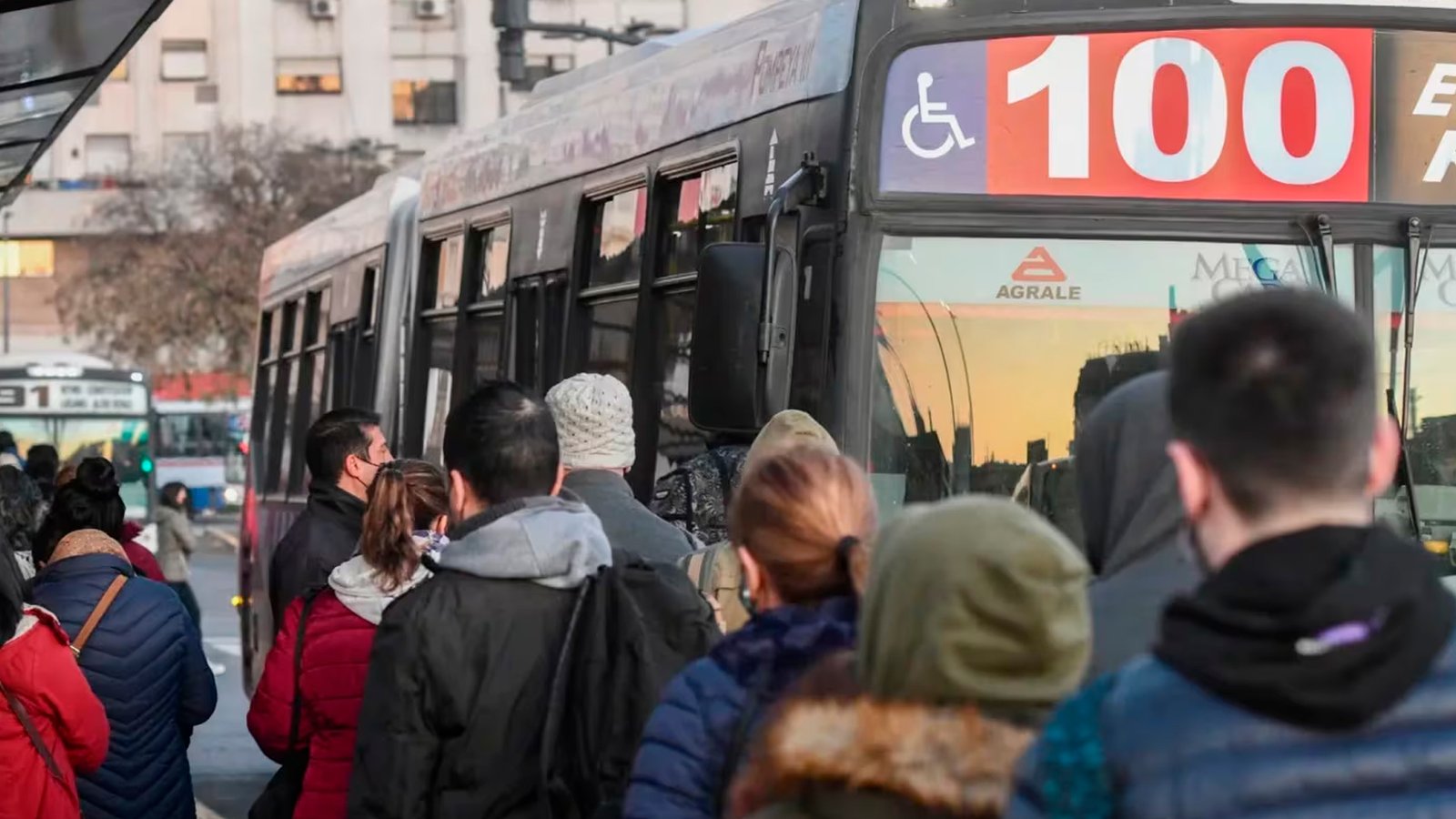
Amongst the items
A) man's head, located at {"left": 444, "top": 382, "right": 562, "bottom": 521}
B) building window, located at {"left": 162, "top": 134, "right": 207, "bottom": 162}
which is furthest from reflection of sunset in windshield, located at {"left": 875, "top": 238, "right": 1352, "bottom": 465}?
building window, located at {"left": 162, "top": 134, "right": 207, "bottom": 162}

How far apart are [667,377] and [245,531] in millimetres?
10082

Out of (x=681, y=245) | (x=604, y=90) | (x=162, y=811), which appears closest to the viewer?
(x=162, y=811)

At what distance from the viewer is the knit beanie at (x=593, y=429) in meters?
5.55

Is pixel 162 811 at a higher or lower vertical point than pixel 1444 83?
lower

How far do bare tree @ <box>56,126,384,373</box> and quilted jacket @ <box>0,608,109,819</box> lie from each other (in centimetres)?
4701

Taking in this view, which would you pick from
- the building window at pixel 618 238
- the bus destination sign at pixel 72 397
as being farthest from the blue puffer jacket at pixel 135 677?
the bus destination sign at pixel 72 397

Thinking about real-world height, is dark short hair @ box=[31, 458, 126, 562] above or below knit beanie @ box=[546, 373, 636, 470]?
below

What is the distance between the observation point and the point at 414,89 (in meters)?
68.2

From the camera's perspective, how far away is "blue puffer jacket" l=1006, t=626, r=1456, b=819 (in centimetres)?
225

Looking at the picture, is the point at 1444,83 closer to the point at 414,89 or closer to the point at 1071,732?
the point at 1071,732

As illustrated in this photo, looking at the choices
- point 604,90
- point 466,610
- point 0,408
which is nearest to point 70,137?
point 0,408

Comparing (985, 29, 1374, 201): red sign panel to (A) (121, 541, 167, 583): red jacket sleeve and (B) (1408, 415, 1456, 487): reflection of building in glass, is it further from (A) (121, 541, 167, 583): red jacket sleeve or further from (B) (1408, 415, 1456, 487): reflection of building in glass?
(A) (121, 541, 167, 583): red jacket sleeve

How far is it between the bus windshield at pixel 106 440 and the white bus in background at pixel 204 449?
85.3 ft

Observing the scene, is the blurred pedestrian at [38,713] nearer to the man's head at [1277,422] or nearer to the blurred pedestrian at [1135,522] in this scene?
the blurred pedestrian at [1135,522]
